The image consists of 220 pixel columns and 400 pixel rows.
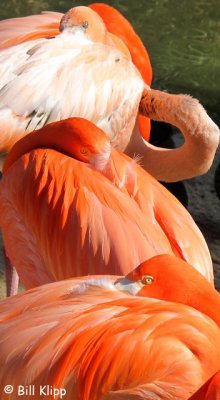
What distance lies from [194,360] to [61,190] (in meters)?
1.22

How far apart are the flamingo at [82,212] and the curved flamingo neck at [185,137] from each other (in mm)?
770

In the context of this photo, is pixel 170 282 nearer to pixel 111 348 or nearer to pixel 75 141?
pixel 111 348

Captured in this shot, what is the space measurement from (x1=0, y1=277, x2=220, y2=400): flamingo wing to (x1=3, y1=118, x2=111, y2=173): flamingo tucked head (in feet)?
3.62

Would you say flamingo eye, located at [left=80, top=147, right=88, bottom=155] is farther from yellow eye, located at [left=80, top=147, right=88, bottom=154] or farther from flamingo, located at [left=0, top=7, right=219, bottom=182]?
flamingo, located at [left=0, top=7, right=219, bottom=182]

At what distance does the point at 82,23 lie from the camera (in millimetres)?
4133

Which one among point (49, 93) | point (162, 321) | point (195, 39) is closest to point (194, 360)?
point (162, 321)

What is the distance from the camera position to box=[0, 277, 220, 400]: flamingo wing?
2.04 m

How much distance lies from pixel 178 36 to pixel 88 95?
2.65 metres

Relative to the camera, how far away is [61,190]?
3.15 m

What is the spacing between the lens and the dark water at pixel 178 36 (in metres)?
6.04

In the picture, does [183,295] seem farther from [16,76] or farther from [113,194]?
[16,76]

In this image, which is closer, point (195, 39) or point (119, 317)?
point (119, 317)

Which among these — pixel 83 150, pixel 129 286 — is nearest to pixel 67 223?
pixel 83 150

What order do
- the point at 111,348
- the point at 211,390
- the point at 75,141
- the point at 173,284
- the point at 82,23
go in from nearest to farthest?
the point at 211,390
the point at 111,348
the point at 173,284
the point at 75,141
the point at 82,23
